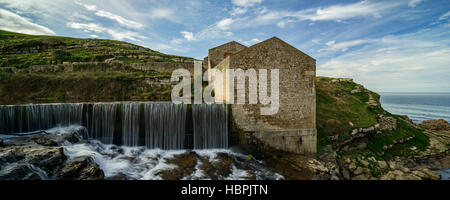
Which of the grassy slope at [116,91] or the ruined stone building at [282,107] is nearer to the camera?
the ruined stone building at [282,107]

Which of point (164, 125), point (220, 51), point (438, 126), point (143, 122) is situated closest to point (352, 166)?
point (164, 125)

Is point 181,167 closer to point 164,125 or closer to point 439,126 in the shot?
point 164,125

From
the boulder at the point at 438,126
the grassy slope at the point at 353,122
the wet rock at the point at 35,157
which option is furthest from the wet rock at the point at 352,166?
the boulder at the point at 438,126

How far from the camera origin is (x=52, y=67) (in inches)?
961

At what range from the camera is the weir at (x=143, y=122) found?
A: 32.9ft

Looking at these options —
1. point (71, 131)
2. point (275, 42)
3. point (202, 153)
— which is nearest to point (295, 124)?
point (275, 42)

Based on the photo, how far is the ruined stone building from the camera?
10609 millimetres

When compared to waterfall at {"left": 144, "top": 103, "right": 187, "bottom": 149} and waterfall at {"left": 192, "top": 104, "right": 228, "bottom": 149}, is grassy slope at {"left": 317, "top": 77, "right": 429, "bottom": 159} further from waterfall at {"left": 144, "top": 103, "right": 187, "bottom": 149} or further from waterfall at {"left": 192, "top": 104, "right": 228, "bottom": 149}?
waterfall at {"left": 144, "top": 103, "right": 187, "bottom": 149}

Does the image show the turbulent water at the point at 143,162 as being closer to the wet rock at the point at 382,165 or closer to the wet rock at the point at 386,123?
the wet rock at the point at 382,165

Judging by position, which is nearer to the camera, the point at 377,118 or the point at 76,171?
the point at 76,171

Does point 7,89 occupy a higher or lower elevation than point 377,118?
higher

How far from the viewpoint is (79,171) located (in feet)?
20.5
